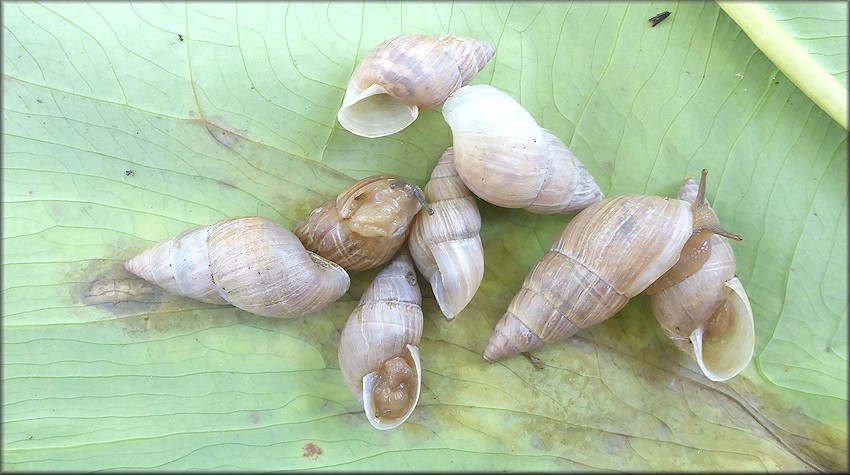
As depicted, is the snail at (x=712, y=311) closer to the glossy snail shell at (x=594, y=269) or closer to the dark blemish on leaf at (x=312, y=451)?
the glossy snail shell at (x=594, y=269)

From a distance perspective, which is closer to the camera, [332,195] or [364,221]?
[364,221]

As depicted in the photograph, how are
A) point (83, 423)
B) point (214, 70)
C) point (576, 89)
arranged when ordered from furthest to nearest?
point (576, 89) → point (214, 70) → point (83, 423)

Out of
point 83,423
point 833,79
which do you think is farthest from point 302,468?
point 833,79

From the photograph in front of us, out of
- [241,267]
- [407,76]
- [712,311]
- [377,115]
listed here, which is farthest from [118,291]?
[712,311]

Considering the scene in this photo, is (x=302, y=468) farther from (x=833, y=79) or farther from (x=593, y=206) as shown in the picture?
(x=833, y=79)

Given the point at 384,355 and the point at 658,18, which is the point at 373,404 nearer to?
the point at 384,355

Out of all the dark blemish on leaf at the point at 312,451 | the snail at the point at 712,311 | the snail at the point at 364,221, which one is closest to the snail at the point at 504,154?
the snail at the point at 364,221
